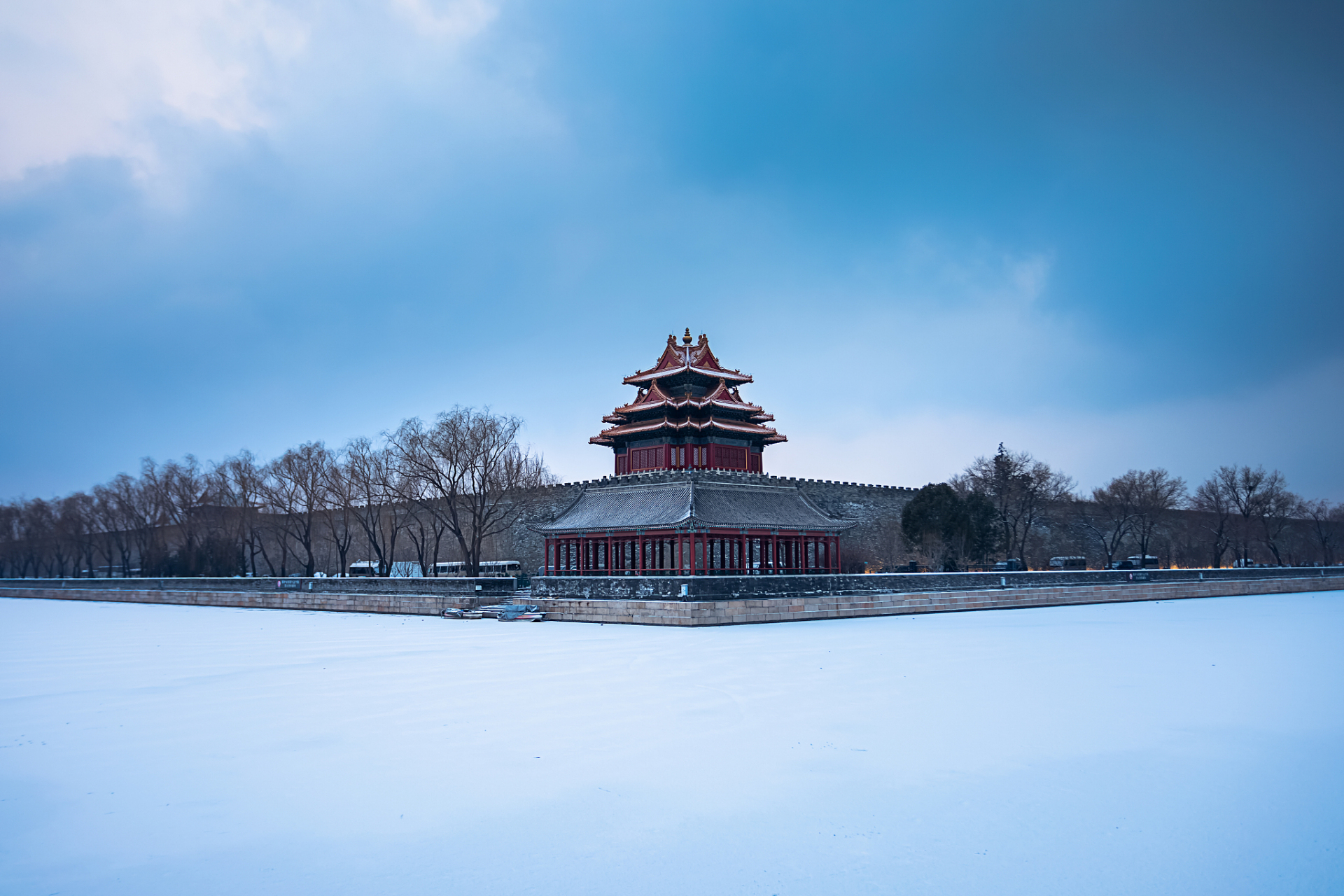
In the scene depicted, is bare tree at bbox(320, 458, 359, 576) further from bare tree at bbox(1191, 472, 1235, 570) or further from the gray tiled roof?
bare tree at bbox(1191, 472, 1235, 570)

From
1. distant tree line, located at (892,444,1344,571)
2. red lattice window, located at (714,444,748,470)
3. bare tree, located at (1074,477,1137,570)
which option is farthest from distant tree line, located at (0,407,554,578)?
bare tree, located at (1074,477,1137,570)

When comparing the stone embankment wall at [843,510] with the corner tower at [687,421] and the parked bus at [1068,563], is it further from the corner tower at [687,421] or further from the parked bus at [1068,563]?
the parked bus at [1068,563]

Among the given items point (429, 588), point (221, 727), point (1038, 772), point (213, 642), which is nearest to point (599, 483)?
point (429, 588)

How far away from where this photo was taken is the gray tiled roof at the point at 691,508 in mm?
30609

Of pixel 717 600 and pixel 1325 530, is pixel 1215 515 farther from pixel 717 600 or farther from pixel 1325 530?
pixel 717 600

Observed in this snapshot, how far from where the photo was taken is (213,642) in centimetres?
1786

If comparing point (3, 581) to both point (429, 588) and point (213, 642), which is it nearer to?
point (429, 588)

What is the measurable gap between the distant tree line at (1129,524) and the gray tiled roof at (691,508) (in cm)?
652

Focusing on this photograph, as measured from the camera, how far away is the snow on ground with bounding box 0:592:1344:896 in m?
4.77

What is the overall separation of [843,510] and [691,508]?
1391 centimetres

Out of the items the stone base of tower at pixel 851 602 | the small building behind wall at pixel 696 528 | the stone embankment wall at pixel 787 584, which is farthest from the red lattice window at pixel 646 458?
the stone base of tower at pixel 851 602

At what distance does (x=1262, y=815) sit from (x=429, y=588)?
25542mm

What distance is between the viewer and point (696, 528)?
94.8ft

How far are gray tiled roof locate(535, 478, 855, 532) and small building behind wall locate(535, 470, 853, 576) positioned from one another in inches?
1.7
